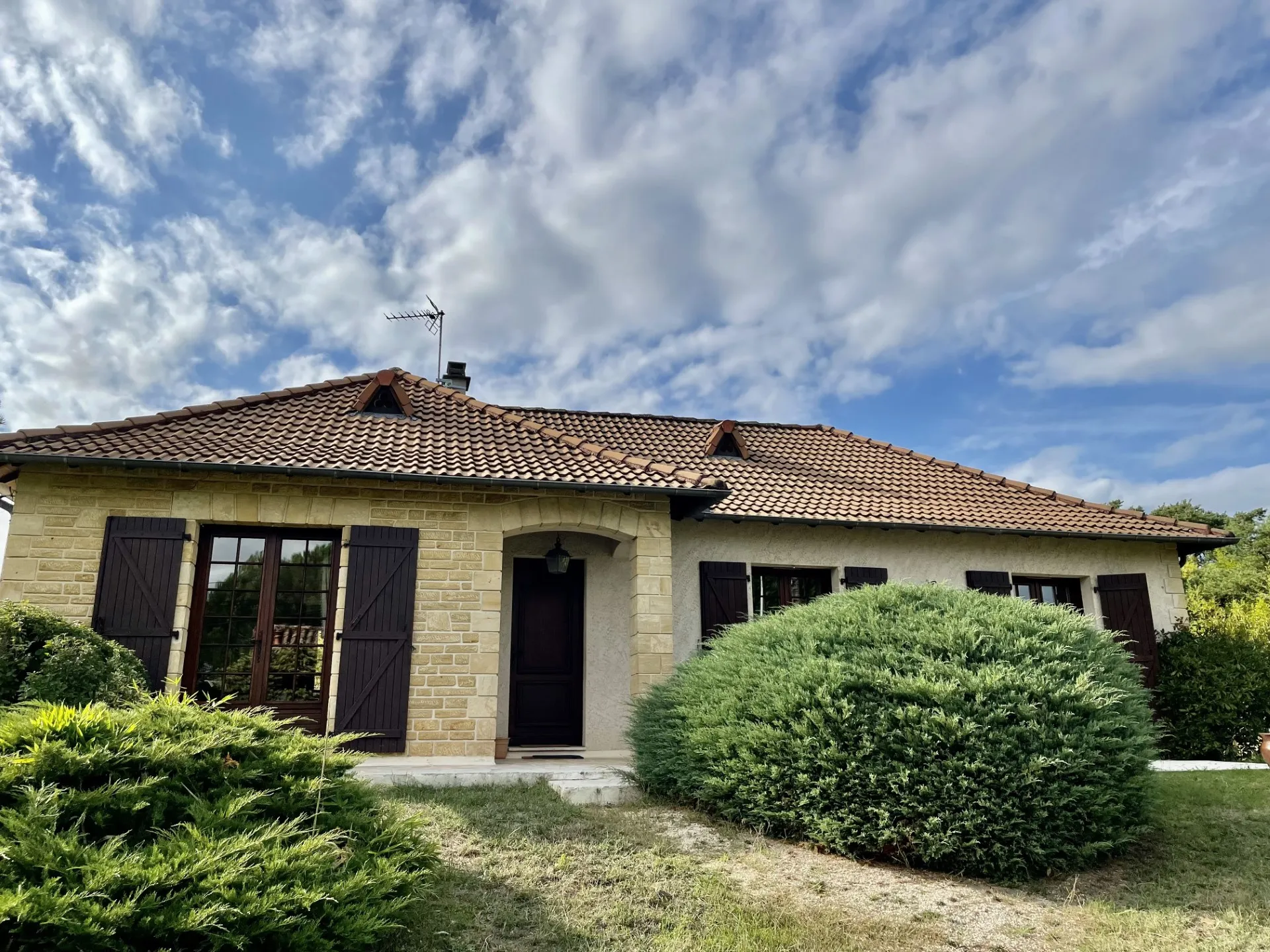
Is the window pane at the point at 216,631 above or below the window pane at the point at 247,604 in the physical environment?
below

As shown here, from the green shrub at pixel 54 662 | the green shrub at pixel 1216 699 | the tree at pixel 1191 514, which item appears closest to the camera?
the green shrub at pixel 54 662

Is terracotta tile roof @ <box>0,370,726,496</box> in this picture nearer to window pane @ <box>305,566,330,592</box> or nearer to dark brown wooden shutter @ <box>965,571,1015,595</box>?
window pane @ <box>305,566,330,592</box>

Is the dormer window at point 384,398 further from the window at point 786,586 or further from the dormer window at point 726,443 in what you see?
the window at point 786,586

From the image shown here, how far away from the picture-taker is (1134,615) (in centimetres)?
1110

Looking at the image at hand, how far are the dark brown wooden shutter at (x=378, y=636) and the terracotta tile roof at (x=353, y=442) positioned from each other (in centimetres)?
85

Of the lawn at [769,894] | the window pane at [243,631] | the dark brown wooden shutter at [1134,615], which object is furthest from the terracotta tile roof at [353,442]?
the dark brown wooden shutter at [1134,615]

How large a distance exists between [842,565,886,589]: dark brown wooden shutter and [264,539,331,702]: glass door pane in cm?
666

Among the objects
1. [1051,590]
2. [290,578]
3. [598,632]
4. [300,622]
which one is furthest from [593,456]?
[1051,590]

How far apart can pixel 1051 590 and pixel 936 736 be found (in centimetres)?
789

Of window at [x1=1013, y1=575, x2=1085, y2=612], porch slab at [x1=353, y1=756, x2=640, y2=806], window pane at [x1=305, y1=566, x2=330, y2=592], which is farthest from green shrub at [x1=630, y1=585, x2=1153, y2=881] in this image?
window at [x1=1013, y1=575, x2=1085, y2=612]

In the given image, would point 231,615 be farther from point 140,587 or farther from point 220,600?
point 140,587

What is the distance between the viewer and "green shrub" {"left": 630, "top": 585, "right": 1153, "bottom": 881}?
497 centimetres

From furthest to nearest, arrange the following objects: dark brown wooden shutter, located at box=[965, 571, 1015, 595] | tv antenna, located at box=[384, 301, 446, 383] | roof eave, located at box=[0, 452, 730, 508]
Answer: tv antenna, located at box=[384, 301, 446, 383] < dark brown wooden shutter, located at box=[965, 571, 1015, 595] < roof eave, located at box=[0, 452, 730, 508]

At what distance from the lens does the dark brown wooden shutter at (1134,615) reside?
1102 cm
